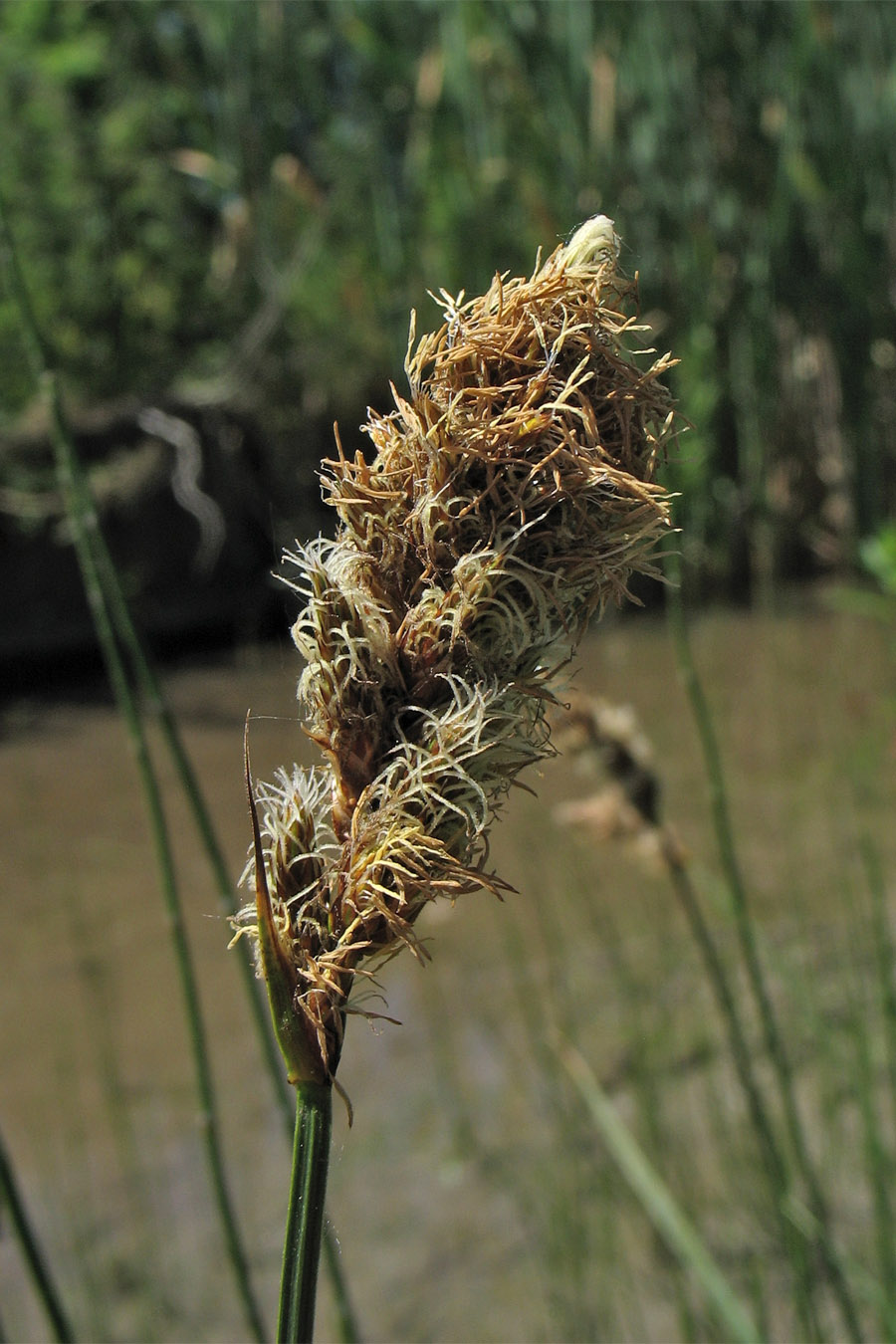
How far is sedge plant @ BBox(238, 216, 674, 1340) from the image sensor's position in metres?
0.42

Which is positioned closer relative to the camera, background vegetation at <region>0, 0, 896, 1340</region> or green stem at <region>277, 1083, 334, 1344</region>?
green stem at <region>277, 1083, 334, 1344</region>

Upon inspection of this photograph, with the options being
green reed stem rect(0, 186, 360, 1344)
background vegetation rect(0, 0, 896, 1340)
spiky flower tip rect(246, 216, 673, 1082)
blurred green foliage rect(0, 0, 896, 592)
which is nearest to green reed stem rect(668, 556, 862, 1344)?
background vegetation rect(0, 0, 896, 1340)

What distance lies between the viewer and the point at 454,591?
43 centimetres

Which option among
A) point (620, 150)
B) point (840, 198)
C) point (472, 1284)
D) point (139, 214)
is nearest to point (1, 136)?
point (139, 214)

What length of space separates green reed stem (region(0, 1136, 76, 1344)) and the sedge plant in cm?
31

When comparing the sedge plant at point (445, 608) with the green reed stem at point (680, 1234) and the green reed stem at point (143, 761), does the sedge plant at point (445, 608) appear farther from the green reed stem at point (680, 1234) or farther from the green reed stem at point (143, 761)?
the green reed stem at point (680, 1234)

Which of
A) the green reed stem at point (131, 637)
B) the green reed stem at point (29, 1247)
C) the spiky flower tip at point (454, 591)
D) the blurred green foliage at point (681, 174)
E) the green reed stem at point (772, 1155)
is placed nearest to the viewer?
the spiky flower tip at point (454, 591)

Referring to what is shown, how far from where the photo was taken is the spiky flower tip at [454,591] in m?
0.42

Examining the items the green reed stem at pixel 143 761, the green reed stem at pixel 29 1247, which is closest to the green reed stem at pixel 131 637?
the green reed stem at pixel 143 761

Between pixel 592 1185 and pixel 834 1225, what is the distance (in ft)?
1.17

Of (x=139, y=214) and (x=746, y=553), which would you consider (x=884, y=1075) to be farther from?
(x=139, y=214)

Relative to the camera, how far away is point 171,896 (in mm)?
921

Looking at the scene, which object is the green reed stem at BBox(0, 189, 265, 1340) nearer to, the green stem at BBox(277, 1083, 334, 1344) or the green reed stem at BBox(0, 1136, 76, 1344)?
the green reed stem at BBox(0, 1136, 76, 1344)

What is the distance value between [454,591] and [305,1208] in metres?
0.23
